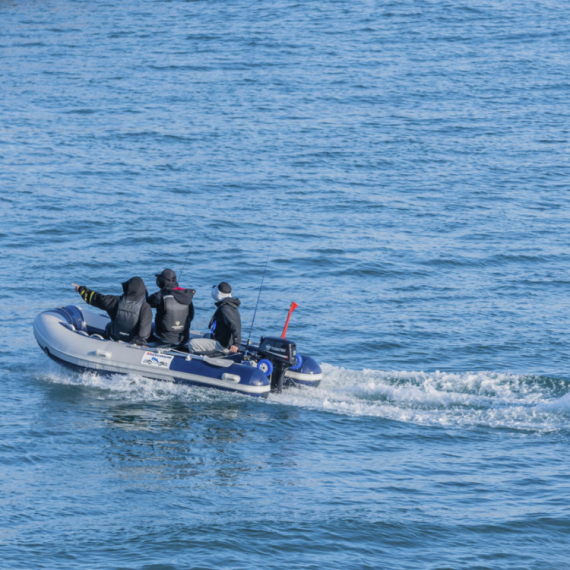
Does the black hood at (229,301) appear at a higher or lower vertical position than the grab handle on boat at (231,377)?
higher

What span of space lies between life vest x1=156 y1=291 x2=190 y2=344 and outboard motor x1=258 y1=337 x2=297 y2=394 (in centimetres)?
113

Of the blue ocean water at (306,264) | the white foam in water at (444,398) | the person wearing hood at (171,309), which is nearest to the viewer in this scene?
the blue ocean water at (306,264)

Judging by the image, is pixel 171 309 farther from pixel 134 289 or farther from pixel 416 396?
pixel 416 396

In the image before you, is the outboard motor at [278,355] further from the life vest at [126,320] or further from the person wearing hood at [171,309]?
the life vest at [126,320]

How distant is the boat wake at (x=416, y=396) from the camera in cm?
1150

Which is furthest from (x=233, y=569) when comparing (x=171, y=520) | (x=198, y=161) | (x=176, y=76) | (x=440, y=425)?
(x=176, y=76)

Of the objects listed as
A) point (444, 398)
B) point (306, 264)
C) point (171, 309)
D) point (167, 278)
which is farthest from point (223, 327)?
point (306, 264)

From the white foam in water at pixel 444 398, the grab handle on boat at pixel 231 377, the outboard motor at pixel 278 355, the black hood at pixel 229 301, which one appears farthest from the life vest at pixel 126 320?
the white foam in water at pixel 444 398

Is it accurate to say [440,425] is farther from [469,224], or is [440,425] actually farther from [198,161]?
[198,161]

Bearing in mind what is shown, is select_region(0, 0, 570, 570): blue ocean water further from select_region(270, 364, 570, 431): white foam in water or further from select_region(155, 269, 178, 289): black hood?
select_region(155, 269, 178, 289): black hood

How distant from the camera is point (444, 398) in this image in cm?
1191

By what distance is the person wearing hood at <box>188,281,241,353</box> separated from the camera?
482 inches

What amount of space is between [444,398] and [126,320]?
4.31 m

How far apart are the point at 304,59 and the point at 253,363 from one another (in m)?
21.3
